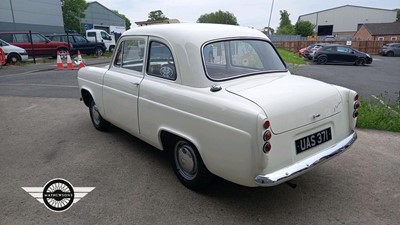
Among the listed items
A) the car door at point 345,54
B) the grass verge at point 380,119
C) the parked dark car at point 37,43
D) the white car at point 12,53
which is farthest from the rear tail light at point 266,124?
the car door at point 345,54

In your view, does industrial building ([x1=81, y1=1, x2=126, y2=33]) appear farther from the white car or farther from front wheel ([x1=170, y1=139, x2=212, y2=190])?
front wheel ([x1=170, y1=139, x2=212, y2=190])

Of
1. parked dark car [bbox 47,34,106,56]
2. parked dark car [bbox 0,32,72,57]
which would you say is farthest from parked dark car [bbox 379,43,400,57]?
parked dark car [bbox 0,32,72,57]

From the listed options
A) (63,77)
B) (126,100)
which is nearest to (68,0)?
(63,77)

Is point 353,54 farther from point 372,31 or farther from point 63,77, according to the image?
point 372,31

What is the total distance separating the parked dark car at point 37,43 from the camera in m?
18.0

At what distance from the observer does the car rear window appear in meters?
3.45

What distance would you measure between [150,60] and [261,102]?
1.69 metres

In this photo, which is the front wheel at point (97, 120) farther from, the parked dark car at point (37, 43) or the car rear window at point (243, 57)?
the parked dark car at point (37, 43)

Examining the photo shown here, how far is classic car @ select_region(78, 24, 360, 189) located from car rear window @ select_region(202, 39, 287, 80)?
0.04 feet

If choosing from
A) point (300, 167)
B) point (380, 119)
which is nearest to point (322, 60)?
point (380, 119)

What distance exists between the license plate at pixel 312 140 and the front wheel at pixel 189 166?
0.98 metres

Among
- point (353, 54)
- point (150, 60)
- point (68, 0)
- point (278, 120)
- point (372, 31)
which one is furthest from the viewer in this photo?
point (372, 31)

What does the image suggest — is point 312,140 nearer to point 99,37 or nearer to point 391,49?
point 99,37

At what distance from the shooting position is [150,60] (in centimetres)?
373
